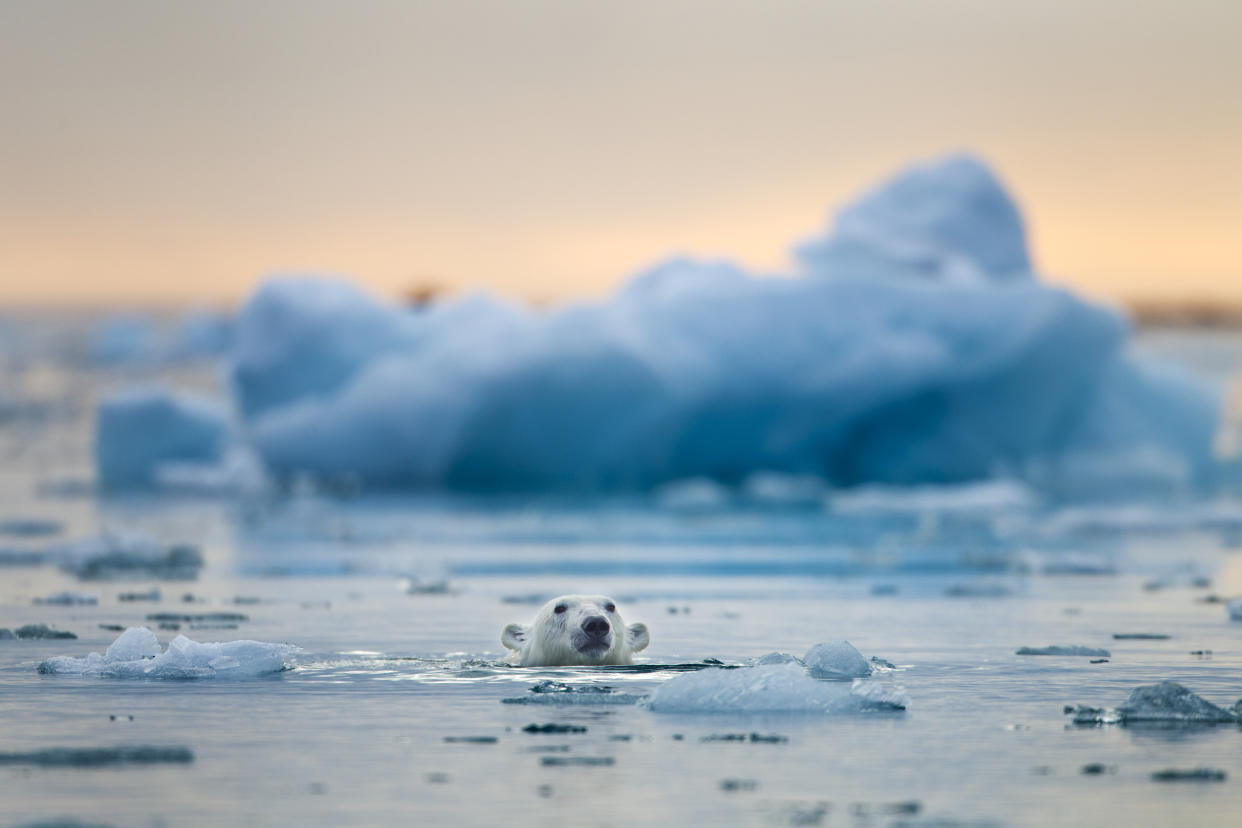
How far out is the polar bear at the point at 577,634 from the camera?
23.9 feet

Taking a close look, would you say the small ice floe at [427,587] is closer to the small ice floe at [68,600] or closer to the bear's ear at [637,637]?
the small ice floe at [68,600]

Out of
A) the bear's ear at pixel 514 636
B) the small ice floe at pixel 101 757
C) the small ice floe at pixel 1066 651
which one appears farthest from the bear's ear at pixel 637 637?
the small ice floe at pixel 101 757

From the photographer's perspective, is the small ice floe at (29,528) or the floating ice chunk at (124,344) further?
the floating ice chunk at (124,344)

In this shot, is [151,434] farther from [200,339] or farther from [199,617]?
[200,339]

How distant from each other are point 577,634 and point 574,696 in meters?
0.76

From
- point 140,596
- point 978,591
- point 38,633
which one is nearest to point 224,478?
point 140,596

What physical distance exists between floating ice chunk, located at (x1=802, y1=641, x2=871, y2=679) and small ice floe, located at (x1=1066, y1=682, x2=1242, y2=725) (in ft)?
3.61

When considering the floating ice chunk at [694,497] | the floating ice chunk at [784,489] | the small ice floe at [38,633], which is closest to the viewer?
the small ice floe at [38,633]

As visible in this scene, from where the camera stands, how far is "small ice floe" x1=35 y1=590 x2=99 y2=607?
411 inches

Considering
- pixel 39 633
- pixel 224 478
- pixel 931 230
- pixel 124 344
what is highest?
pixel 124 344

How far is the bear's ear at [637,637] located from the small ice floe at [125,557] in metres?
5.87

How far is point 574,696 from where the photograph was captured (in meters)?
6.55

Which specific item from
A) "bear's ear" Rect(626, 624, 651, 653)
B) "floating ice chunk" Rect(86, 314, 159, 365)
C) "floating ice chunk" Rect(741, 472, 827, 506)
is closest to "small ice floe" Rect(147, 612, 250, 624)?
"bear's ear" Rect(626, 624, 651, 653)

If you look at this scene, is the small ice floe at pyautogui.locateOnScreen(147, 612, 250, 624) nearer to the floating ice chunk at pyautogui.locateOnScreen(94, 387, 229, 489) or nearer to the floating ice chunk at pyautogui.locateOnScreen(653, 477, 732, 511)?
the floating ice chunk at pyautogui.locateOnScreen(653, 477, 732, 511)
